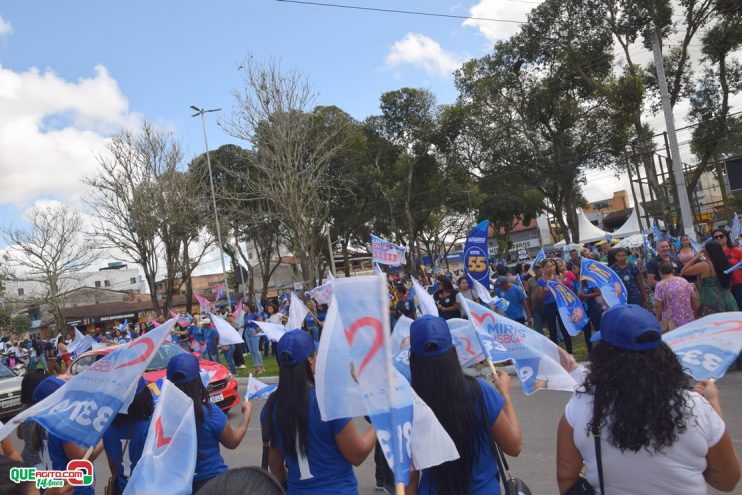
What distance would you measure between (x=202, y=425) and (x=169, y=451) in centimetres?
53

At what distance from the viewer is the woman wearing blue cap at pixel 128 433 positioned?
3.53 meters

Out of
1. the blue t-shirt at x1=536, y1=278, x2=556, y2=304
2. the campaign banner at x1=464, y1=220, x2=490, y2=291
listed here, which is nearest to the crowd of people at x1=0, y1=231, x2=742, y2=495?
the campaign banner at x1=464, y1=220, x2=490, y2=291

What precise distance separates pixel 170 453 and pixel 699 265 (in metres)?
7.70

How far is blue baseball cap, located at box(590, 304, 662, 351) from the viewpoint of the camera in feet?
7.21

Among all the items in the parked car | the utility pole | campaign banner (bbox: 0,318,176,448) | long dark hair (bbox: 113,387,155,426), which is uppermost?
the utility pole

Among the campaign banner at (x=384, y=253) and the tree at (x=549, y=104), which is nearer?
the campaign banner at (x=384, y=253)

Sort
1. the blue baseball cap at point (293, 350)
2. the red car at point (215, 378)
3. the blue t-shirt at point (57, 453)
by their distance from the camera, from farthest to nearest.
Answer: the red car at point (215, 378) < the blue t-shirt at point (57, 453) < the blue baseball cap at point (293, 350)

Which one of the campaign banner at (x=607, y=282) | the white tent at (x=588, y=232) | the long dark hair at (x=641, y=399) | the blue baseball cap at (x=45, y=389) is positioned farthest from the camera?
the white tent at (x=588, y=232)

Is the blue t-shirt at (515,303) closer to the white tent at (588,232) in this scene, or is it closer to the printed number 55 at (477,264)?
the printed number 55 at (477,264)

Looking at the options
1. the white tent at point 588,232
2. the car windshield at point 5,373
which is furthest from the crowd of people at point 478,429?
the white tent at point 588,232

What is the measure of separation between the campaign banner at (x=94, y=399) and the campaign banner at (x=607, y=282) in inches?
267

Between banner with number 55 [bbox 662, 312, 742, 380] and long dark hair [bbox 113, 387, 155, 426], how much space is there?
2.90m

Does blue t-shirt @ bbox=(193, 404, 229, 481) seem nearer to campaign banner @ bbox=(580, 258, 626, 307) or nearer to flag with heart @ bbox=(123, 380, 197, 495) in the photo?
flag with heart @ bbox=(123, 380, 197, 495)

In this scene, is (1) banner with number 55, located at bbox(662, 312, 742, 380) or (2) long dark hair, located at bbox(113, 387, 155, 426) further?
(2) long dark hair, located at bbox(113, 387, 155, 426)
